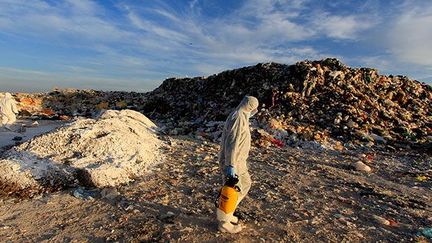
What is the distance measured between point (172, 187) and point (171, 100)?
12003mm

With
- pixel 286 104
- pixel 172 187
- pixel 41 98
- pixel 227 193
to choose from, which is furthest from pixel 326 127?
pixel 41 98

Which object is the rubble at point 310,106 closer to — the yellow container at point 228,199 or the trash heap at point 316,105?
the trash heap at point 316,105

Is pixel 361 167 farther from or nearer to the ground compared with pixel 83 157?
nearer to the ground

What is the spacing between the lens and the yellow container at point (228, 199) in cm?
450

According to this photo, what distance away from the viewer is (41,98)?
20594mm

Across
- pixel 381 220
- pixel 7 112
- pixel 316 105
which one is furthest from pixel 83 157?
pixel 316 105

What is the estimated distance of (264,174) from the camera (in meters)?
7.50

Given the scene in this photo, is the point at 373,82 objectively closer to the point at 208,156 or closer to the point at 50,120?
the point at 208,156

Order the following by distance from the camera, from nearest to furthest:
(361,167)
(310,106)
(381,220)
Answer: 1. (381,220)
2. (361,167)
3. (310,106)

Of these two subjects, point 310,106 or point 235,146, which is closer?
point 235,146

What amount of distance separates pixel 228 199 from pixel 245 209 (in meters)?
1.11

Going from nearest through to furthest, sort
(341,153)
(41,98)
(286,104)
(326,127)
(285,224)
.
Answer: (285,224) → (341,153) → (326,127) → (286,104) → (41,98)

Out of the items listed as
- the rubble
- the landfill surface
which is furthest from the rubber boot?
the rubble

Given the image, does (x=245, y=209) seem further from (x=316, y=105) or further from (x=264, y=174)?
(x=316, y=105)
